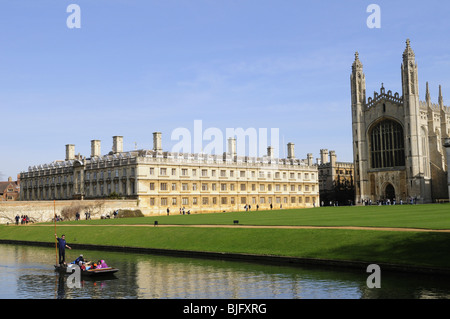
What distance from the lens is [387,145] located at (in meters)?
93.0

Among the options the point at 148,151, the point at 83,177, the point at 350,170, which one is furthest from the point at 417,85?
the point at 83,177

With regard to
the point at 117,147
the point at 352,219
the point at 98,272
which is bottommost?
the point at 98,272

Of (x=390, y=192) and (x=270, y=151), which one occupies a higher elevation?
(x=270, y=151)

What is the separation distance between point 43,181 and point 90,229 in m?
54.2

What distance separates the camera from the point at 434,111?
96125 millimetres

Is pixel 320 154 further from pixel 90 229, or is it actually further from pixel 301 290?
pixel 301 290

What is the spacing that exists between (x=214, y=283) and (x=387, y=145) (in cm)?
7883

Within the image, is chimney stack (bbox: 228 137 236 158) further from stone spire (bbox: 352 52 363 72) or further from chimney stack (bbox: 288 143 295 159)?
stone spire (bbox: 352 52 363 72)

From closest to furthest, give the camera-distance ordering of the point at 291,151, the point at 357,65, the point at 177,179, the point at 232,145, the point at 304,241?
the point at 304,241
the point at 177,179
the point at 232,145
the point at 357,65
the point at 291,151

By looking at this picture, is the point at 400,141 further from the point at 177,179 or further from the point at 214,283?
the point at 214,283

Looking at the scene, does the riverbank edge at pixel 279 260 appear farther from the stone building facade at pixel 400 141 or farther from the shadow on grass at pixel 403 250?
the stone building facade at pixel 400 141

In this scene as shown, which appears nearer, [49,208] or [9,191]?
[49,208]

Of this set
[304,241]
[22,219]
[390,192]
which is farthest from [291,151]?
[304,241]

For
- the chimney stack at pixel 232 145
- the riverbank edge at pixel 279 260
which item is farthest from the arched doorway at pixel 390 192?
the riverbank edge at pixel 279 260
